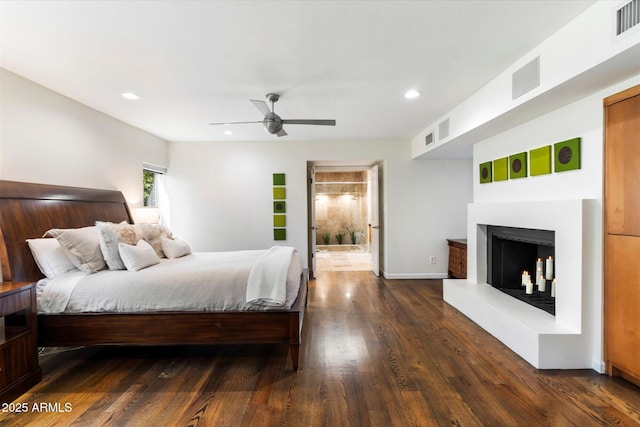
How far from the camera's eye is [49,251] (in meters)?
2.63

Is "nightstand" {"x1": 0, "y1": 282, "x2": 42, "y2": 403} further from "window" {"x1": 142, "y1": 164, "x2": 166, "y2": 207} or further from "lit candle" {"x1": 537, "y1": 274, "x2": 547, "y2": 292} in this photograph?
"lit candle" {"x1": 537, "y1": 274, "x2": 547, "y2": 292}

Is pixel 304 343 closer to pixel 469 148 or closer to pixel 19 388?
pixel 19 388

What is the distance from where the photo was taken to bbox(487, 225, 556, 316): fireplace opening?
3.15 metres

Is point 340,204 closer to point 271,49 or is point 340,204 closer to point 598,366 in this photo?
point 271,49

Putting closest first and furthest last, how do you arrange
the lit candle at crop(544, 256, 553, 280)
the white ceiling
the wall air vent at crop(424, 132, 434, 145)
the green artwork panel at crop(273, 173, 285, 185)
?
1. the white ceiling
2. the lit candle at crop(544, 256, 553, 280)
3. the wall air vent at crop(424, 132, 434, 145)
4. the green artwork panel at crop(273, 173, 285, 185)

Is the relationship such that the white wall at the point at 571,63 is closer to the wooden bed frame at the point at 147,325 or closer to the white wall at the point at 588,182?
the white wall at the point at 588,182

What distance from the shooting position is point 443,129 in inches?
161

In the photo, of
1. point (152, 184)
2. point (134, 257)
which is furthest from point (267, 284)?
point (152, 184)

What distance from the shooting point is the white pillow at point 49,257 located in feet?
8.46

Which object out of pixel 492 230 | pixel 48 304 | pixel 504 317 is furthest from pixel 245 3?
pixel 492 230

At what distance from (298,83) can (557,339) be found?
3111 mm

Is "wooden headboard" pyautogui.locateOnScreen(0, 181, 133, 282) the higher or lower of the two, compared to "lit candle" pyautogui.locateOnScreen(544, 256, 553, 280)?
higher

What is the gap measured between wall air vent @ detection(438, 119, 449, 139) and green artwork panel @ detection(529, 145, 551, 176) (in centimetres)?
119

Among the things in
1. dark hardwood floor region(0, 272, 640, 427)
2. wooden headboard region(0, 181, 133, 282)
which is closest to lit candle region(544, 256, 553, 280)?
dark hardwood floor region(0, 272, 640, 427)
